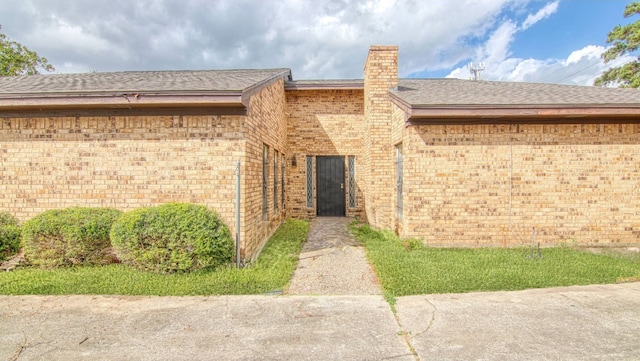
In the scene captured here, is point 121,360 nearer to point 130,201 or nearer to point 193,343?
point 193,343

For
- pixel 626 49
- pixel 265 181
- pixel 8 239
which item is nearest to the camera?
pixel 8 239

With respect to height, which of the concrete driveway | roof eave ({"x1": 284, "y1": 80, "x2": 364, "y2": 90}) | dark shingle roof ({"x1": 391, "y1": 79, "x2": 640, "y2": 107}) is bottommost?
the concrete driveway

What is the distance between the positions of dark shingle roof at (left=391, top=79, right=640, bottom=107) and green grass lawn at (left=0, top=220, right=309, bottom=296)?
170 inches

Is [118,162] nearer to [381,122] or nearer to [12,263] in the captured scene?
[12,263]

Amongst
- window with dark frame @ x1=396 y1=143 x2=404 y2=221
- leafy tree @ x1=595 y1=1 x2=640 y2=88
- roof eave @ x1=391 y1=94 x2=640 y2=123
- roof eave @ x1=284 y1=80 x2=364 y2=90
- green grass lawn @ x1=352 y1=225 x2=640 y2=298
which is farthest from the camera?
leafy tree @ x1=595 y1=1 x2=640 y2=88

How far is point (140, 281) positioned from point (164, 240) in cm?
65

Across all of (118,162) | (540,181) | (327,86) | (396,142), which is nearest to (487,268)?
(540,181)

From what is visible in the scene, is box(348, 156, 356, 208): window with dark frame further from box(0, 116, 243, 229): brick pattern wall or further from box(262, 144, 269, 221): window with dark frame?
box(0, 116, 243, 229): brick pattern wall

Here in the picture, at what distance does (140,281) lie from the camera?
4645 mm

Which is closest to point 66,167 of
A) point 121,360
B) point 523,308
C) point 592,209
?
point 121,360

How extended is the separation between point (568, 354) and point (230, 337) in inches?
126

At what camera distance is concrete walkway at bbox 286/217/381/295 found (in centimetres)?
452

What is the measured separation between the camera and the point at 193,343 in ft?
10.2

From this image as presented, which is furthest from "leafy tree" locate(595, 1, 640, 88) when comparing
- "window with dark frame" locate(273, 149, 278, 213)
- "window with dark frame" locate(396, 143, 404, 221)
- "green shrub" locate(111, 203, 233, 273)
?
"green shrub" locate(111, 203, 233, 273)
